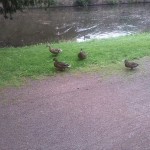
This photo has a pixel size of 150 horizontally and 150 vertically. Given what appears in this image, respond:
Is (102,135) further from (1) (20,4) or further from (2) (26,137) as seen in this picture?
(1) (20,4)

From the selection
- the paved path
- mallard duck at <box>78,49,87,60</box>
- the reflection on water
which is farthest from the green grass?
the reflection on water

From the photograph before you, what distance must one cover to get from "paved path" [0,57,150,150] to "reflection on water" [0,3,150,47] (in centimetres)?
1113

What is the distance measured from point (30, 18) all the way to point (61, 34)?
25.4 ft

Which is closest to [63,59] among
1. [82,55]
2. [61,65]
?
[82,55]

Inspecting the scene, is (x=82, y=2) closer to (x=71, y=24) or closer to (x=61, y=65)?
(x=71, y=24)

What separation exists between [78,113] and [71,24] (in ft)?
65.4

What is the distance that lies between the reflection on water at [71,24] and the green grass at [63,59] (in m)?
7.10

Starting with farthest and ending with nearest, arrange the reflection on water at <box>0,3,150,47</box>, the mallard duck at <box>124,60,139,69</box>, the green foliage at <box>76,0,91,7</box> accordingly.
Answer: the green foliage at <box>76,0,91,7</box> → the reflection on water at <box>0,3,150,47</box> → the mallard duck at <box>124,60,139,69</box>

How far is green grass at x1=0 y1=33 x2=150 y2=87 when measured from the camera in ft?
33.3

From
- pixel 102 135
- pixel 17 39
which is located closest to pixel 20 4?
pixel 17 39

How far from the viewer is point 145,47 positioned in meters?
13.1

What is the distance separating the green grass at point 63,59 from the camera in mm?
10164

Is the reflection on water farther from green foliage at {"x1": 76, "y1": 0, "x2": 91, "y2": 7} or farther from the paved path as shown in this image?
the paved path

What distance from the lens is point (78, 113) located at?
7.40m
